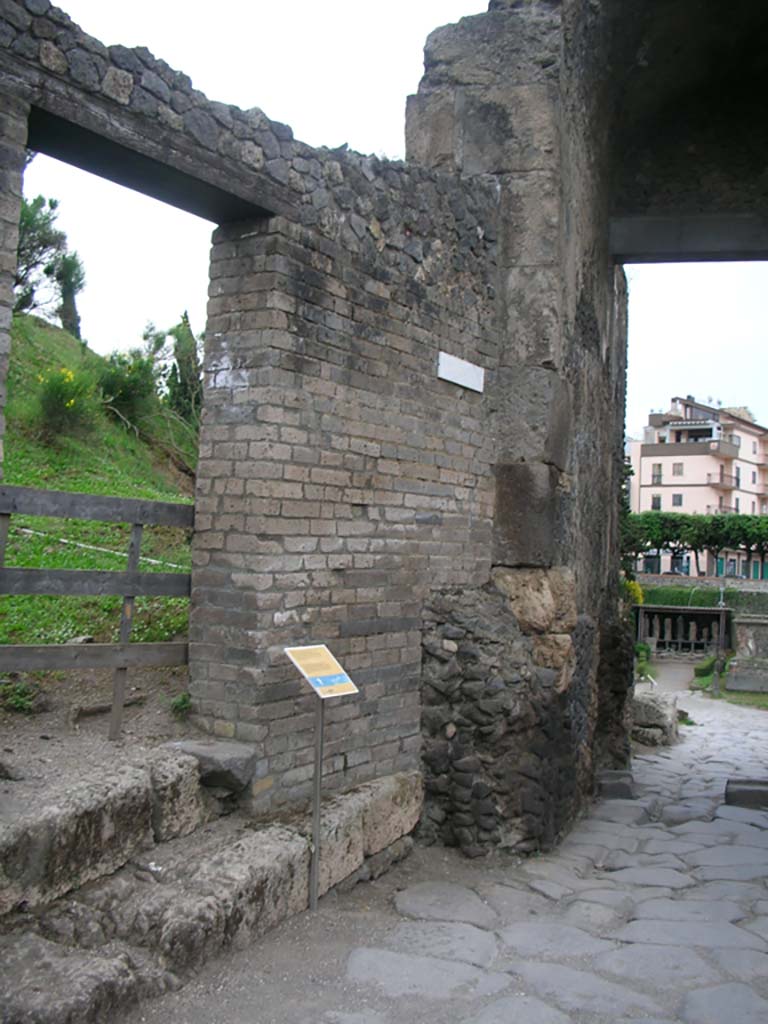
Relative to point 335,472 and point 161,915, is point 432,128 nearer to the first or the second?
point 335,472

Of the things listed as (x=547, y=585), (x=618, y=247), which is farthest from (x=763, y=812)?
(x=618, y=247)

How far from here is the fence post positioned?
12.7 ft

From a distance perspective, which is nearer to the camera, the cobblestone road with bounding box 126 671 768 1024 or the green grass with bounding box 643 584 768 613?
the cobblestone road with bounding box 126 671 768 1024

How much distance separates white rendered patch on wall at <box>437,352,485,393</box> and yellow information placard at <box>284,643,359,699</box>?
203 centimetres

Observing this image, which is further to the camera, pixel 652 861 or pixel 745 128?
pixel 745 128

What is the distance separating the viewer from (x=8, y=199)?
126 inches

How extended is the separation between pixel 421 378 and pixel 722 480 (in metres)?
58.2

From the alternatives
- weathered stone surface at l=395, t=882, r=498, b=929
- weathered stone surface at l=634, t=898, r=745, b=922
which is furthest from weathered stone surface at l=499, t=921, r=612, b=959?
weathered stone surface at l=634, t=898, r=745, b=922

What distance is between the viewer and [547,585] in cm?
586

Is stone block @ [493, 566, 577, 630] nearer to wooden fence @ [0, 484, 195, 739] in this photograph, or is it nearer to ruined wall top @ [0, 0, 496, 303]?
ruined wall top @ [0, 0, 496, 303]

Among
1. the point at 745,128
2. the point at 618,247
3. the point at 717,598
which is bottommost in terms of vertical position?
the point at 717,598

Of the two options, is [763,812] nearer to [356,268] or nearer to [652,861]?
[652,861]

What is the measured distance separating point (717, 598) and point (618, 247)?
115 ft

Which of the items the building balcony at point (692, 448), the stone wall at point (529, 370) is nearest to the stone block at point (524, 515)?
the stone wall at point (529, 370)
